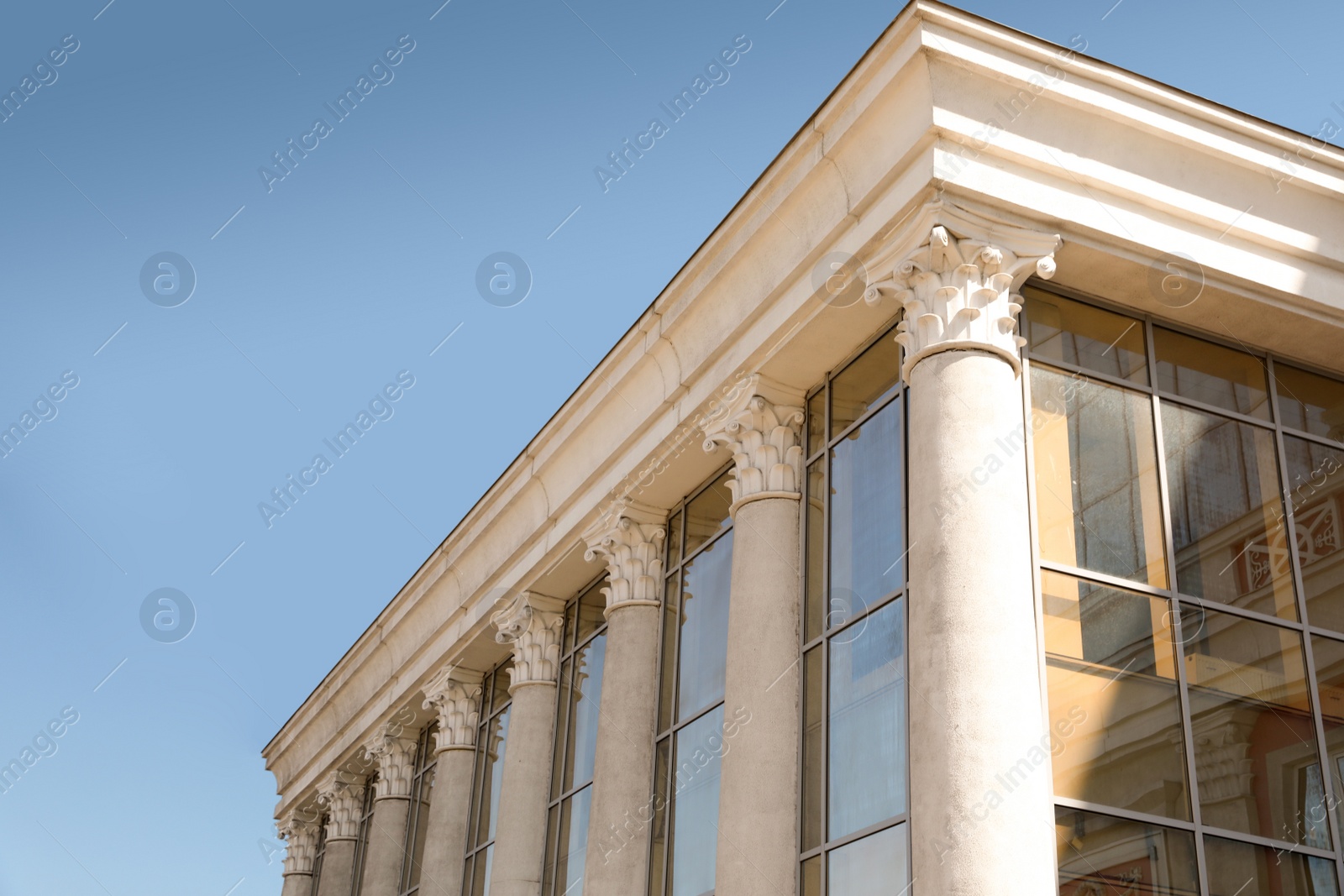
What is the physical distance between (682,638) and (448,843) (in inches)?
363

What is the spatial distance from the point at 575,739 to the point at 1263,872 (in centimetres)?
1223

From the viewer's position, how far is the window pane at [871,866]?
1480cm

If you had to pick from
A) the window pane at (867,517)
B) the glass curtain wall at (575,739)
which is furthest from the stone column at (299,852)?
the window pane at (867,517)

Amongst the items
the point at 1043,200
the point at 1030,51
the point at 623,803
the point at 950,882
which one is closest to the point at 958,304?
the point at 1043,200

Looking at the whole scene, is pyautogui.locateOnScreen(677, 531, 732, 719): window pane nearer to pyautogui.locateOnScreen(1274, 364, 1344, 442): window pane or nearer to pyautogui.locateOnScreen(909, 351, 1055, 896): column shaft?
pyautogui.locateOnScreen(909, 351, 1055, 896): column shaft

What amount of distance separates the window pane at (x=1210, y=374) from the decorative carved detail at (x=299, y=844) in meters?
29.9

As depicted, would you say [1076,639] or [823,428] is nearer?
[1076,639]

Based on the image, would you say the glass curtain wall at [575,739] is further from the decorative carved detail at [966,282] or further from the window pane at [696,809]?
the decorative carved detail at [966,282]

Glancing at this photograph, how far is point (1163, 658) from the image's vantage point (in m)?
15.4

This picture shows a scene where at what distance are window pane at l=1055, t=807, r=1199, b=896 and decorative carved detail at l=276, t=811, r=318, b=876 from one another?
1185 inches

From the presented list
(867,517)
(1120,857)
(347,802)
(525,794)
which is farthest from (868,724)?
(347,802)

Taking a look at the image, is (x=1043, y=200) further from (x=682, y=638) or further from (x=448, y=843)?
(x=448, y=843)

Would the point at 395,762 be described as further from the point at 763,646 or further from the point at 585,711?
the point at 763,646

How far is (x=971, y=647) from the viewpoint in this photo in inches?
532
